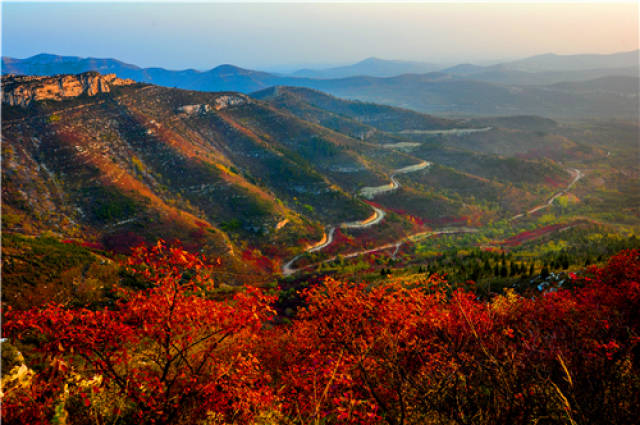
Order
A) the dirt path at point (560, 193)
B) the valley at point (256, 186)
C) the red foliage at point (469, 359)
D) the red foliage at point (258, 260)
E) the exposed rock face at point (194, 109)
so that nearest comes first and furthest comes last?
the red foliage at point (469, 359) < the valley at point (256, 186) < the red foliage at point (258, 260) < the dirt path at point (560, 193) < the exposed rock face at point (194, 109)

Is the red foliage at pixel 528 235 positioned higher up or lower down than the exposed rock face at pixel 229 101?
lower down

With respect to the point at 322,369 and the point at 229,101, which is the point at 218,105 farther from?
the point at 322,369

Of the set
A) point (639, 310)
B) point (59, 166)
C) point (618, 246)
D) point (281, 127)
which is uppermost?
point (281, 127)

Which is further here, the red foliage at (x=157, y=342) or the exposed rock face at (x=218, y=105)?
the exposed rock face at (x=218, y=105)

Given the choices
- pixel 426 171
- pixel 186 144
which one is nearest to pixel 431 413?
pixel 186 144

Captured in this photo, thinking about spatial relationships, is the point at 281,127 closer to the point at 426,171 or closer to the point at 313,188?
the point at 313,188

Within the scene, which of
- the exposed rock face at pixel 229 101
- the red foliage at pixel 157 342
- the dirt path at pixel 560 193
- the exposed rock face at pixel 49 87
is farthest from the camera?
the exposed rock face at pixel 229 101

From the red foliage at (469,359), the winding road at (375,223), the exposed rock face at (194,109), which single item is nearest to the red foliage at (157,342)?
the red foliage at (469,359)

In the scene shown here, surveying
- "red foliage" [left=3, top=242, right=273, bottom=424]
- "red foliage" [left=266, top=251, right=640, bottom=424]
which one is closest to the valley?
"red foliage" [left=266, top=251, right=640, bottom=424]

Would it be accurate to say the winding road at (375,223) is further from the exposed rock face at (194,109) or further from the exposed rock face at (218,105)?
the exposed rock face at (218,105)
